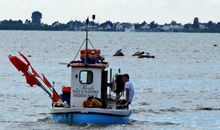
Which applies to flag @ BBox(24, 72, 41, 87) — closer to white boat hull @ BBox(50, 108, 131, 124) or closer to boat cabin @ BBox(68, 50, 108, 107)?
boat cabin @ BBox(68, 50, 108, 107)

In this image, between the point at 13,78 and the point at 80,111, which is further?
the point at 13,78

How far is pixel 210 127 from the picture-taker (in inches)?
1315

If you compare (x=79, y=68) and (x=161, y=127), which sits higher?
(x=79, y=68)

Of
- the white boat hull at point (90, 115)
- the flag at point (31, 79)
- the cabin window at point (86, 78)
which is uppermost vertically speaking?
the cabin window at point (86, 78)

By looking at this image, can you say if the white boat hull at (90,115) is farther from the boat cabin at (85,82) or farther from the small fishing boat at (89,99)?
the boat cabin at (85,82)

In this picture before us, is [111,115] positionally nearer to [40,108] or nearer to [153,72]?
[40,108]

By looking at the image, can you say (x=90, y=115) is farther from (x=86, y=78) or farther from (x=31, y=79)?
(x=31, y=79)

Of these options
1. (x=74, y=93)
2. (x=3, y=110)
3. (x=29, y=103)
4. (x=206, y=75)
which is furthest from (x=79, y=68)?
(x=206, y=75)

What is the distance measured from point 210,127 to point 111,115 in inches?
177

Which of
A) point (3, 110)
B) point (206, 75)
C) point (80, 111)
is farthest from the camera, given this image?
point (206, 75)

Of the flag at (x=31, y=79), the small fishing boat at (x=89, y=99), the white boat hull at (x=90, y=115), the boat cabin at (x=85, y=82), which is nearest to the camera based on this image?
the white boat hull at (x=90, y=115)

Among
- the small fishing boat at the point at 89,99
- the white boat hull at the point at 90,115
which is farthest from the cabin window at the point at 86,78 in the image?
the white boat hull at the point at 90,115

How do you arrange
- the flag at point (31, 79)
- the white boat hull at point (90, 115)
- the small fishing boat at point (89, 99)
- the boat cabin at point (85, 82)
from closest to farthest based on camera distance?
the white boat hull at point (90, 115) < the small fishing boat at point (89, 99) < the boat cabin at point (85, 82) < the flag at point (31, 79)

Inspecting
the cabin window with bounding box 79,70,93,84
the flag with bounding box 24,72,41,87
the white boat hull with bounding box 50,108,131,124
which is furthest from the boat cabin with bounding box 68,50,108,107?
the flag with bounding box 24,72,41,87
